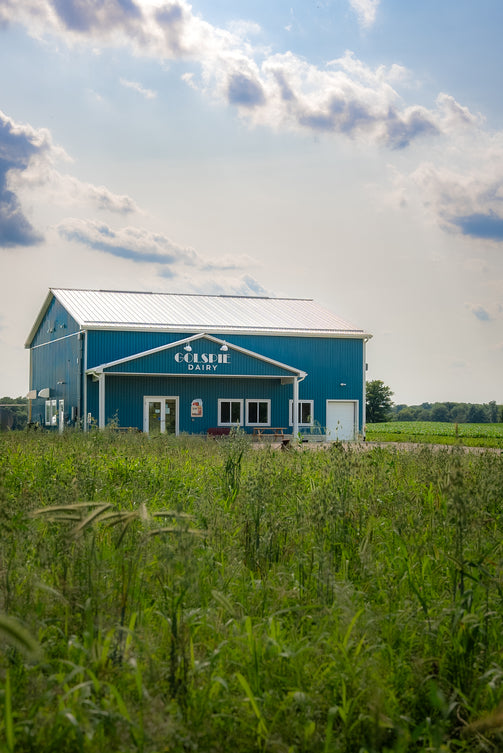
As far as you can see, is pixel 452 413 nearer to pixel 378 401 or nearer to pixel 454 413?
pixel 454 413

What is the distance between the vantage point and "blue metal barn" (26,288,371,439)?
106 ft

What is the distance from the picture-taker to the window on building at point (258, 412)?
35438mm

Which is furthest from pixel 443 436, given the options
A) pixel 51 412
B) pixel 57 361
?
pixel 51 412

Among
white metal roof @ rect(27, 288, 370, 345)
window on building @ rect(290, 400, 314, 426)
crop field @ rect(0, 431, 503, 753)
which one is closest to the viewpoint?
crop field @ rect(0, 431, 503, 753)

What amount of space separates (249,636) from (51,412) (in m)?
37.6

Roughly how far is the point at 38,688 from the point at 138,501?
4017mm

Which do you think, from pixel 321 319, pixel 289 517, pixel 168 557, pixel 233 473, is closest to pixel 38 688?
pixel 168 557

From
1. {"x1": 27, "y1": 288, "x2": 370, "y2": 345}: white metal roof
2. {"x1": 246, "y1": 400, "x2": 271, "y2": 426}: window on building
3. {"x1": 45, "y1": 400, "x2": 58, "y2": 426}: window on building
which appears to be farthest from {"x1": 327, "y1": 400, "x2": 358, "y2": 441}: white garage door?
{"x1": 45, "y1": 400, "x2": 58, "y2": 426}: window on building

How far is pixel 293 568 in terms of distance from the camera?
508cm

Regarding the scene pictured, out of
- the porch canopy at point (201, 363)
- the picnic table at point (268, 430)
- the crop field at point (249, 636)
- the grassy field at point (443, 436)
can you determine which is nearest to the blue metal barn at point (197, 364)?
the porch canopy at point (201, 363)

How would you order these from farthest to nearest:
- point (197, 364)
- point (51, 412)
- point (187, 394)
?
point (51, 412) < point (187, 394) < point (197, 364)

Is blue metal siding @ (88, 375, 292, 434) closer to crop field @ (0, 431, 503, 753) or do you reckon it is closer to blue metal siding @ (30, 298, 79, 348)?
blue metal siding @ (30, 298, 79, 348)

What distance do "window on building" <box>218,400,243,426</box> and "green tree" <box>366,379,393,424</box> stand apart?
1581 inches

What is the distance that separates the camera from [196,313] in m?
38.1
